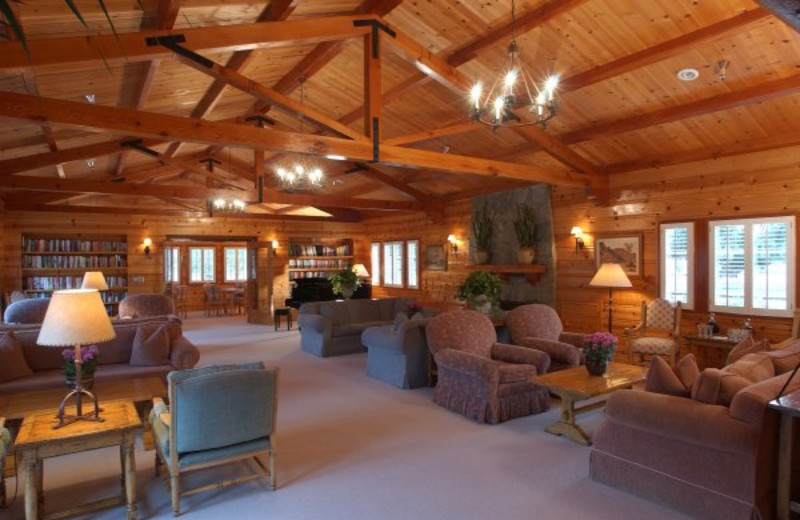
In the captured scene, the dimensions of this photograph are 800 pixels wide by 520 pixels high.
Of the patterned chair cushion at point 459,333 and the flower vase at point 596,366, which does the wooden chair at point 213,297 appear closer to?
the patterned chair cushion at point 459,333

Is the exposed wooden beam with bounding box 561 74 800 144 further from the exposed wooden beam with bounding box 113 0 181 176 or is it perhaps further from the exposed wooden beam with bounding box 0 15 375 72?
the exposed wooden beam with bounding box 113 0 181 176

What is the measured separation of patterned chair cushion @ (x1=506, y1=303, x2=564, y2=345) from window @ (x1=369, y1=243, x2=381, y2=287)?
313 inches

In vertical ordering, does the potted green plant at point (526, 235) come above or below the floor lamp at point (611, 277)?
above

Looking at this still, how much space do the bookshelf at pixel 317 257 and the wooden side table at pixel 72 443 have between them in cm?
1071

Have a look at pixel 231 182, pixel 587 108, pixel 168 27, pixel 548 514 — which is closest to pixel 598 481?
pixel 548 514

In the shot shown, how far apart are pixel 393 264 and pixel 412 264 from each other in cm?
95

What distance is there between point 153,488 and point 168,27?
12.6ft

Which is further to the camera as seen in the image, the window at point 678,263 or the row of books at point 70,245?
the row of books at point 70,245

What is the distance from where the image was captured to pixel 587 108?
6.36 m

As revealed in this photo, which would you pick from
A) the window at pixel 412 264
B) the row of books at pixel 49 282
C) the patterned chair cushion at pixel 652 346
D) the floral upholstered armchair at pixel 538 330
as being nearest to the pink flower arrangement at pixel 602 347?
the floral upholstered armchair at pixel 538 330

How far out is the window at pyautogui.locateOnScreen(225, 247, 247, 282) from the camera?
1512 cm

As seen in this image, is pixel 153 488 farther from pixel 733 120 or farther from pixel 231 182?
pixel 231 182

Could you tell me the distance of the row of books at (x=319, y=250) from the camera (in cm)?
1395

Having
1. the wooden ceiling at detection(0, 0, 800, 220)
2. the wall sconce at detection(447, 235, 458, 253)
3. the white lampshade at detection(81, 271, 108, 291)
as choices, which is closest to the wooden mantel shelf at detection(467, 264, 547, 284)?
the wall sconce at detection(447, 235, 458, 253)
